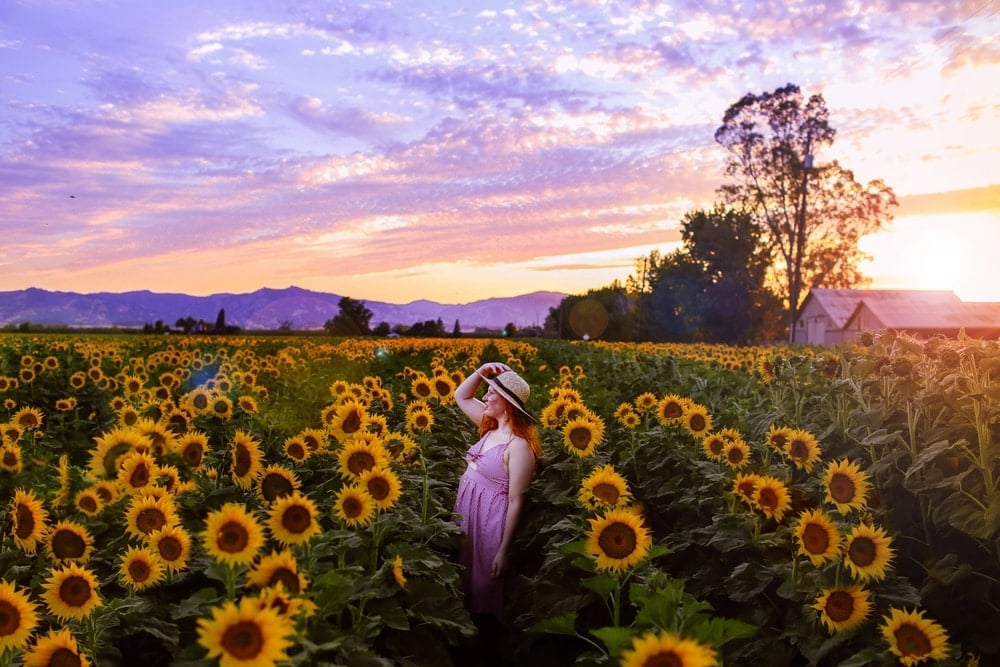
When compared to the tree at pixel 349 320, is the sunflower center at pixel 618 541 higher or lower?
lower

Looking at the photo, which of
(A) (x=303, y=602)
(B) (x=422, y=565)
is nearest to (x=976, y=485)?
(B) (x=422, y=565)

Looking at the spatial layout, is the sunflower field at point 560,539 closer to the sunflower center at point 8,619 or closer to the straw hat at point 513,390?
the sunflower center at point 8,619

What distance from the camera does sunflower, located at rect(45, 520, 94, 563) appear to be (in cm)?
405

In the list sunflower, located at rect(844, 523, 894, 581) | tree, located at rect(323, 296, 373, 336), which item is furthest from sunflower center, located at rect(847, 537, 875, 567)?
tree, located at rect(323, 296, 373, 336)

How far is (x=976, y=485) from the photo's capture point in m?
4.67

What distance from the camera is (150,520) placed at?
3.94 meters

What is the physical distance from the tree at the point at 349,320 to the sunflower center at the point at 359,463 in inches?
2229

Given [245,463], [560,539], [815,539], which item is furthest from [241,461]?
[815,539]

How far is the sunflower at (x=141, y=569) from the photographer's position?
3.73 meters

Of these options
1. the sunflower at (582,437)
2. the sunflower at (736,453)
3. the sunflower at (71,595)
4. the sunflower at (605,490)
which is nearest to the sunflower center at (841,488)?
the sunflower at (605,490)

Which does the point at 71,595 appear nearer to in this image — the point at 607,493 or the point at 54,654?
the point at 54,654

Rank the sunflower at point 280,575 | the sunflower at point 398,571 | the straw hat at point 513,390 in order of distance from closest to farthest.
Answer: the sunflower at point 280,575 → the sunflower at point 398,571 → the straw hat at point 513,390

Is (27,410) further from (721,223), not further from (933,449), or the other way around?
(721,223)

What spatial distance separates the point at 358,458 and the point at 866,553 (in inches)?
96.6
